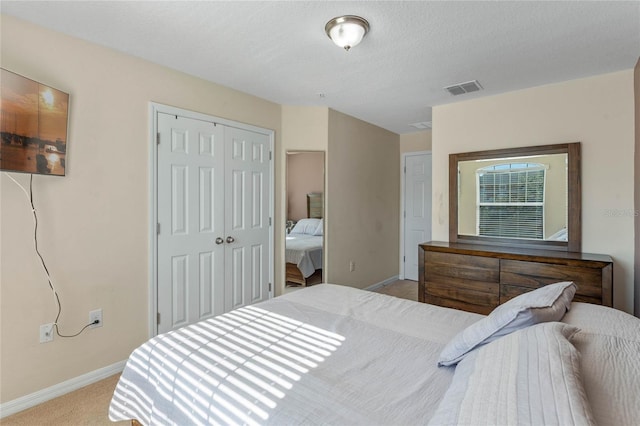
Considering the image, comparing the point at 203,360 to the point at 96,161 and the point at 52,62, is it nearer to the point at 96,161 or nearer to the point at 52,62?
the point at 96,161

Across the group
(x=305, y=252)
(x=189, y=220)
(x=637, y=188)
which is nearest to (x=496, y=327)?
(x=637, y=188)

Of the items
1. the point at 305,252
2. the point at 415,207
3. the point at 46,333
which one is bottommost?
the point at 46,333

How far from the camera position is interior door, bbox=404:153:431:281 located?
16.0 feet

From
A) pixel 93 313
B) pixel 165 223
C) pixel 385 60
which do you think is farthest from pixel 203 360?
pixel 385 60

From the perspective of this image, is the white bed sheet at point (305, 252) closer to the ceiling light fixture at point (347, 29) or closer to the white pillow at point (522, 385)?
the ceiling light fixture at point (347, 29)

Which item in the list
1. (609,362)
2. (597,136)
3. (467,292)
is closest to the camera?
(609,362)

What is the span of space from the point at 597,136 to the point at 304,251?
3022 millimetres

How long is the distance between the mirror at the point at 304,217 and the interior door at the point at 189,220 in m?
0.89

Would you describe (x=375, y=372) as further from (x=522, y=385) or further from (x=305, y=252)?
(x=305, y=252)

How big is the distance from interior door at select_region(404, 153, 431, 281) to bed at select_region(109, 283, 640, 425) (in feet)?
10.9

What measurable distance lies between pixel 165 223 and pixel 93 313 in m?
0.83

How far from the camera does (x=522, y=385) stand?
0.78 meters

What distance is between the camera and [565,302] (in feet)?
4.71

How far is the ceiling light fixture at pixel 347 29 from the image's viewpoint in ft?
6.36
